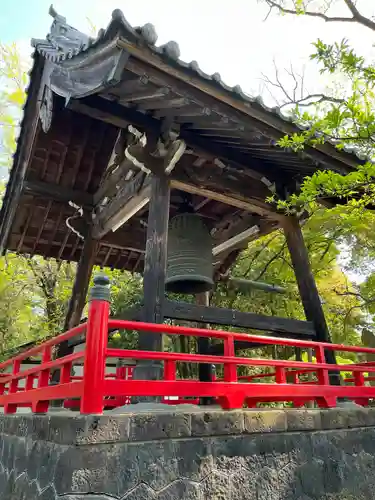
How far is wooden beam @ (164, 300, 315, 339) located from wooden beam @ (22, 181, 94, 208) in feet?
9.40

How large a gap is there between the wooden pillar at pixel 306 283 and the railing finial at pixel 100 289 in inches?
119

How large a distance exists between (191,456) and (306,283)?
9.75 feet

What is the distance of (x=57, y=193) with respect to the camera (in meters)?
5.66

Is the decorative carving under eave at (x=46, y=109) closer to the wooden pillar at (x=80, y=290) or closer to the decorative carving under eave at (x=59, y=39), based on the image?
the decorative carving under eave at (x=59, y=39)

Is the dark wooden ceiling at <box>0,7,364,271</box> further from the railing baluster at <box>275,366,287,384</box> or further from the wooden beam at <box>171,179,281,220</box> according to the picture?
the railing baluster at <box>275,366,287,384</box>

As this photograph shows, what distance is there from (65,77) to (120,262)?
4.24m

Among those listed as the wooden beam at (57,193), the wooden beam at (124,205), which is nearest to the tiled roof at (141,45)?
the wooden beam at (124,205)

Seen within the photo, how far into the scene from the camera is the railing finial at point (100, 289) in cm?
264

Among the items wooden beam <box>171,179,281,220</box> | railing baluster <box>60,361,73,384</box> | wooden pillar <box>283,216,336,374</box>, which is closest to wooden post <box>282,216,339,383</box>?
wooden pillar <box>283,216,336,374</box>

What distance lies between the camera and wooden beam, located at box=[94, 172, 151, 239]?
15.1 feet

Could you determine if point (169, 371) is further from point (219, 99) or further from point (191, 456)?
point (219, 99)

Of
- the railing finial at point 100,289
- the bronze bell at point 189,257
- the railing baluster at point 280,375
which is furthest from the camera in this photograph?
the bronze bell at point 189,257

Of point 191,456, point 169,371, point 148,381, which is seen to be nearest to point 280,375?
point 169,371

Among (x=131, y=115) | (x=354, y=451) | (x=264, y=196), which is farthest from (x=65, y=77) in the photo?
(x=354, y=451)
